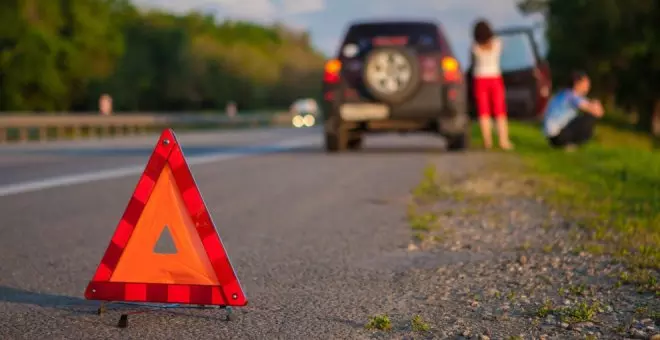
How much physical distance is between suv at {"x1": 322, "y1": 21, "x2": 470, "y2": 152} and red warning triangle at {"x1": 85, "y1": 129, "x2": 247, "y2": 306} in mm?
10737

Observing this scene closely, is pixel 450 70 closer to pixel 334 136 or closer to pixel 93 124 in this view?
pixel 334 136

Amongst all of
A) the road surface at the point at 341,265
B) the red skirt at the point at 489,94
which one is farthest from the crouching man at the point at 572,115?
the road surface at the point at 341,265

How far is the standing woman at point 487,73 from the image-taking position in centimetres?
1631

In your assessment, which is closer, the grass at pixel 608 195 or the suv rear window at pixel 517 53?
the grass at pixel 608 195

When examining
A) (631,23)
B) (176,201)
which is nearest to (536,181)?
(176,201)

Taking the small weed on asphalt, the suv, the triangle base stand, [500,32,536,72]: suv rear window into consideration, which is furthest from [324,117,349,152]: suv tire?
the small weed on asphalt

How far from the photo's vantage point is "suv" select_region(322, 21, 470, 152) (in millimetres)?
15469

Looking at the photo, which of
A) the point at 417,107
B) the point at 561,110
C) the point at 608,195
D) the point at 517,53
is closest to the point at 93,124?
the point at 517,53

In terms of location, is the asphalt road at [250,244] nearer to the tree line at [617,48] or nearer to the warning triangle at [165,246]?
the warning triangle at [165,246]

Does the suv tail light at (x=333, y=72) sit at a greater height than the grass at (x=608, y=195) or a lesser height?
greater

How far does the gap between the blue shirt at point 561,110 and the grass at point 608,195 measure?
41cm

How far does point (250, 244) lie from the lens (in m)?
7.01

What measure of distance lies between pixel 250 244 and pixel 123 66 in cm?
8020

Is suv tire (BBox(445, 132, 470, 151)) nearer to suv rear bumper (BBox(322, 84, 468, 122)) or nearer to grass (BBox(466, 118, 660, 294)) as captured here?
suv rear bumper (BBox(322, 84, 468, 122))
